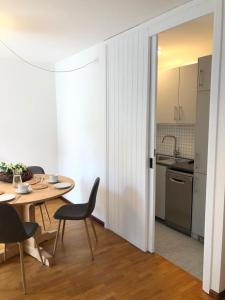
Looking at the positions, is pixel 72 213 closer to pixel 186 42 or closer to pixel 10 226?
pixel 10 226

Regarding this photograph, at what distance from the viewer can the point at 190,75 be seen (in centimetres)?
327

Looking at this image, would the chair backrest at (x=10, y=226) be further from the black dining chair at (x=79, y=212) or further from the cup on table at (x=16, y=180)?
the cup on table at (x=16, y=180)

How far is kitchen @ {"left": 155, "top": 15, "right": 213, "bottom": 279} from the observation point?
2719 millimetres

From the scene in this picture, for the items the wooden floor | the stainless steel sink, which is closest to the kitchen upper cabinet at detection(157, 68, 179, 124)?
the stainless steel sink

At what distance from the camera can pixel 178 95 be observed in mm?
3482

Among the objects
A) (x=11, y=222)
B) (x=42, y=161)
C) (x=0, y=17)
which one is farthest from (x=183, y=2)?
(x=42, y=161)

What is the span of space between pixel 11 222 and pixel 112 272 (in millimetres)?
1081

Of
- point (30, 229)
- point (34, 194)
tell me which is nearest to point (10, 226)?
point (30, 229)

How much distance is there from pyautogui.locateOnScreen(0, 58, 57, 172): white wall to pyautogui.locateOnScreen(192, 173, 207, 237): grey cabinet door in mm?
2664

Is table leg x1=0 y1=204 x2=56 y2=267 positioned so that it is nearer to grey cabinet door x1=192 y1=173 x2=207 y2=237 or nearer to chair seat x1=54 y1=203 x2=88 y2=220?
chair seat x1=54 y1=203 x2=88 y2=220

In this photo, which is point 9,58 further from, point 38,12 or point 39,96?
point 38,12

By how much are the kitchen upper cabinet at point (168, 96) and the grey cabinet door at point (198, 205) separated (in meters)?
1.06

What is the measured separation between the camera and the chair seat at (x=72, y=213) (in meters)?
2.54

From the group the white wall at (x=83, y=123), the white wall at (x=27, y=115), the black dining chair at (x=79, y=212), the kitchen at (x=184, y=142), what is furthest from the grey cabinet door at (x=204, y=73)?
the white wall at (x=27, y=115)
